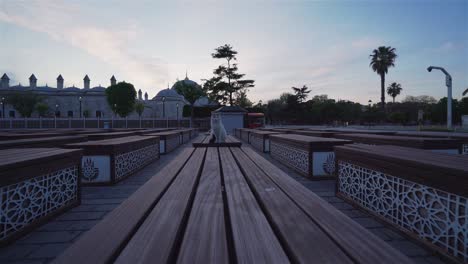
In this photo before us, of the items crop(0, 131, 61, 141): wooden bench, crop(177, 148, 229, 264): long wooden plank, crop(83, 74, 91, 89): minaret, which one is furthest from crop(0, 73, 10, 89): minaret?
crop(177, 148, 229, 264): long wooden plank

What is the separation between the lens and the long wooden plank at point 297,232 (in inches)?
45.0

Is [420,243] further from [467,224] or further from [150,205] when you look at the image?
[150,205]

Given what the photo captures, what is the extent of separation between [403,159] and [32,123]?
162 ft

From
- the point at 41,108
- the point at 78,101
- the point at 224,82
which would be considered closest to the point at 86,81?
the point at 78,101

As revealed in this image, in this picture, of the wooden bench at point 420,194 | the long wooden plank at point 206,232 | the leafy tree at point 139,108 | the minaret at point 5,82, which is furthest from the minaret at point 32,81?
the wooden bench at point 420,194

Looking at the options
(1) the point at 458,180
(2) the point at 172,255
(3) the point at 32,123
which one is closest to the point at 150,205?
(2) the point at 172,255

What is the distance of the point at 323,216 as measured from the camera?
163 centimetres

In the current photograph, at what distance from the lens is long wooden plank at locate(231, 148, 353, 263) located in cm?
114

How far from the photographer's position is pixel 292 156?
6.25 metres

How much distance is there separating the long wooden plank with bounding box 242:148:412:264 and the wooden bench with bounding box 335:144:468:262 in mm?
1156

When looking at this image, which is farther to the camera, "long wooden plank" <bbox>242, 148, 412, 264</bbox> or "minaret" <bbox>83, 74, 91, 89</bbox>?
"minaret" <bbox>83, 74, 91, 89</bbox>

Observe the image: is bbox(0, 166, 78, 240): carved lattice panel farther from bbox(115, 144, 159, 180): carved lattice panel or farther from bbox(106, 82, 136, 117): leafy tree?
bbox(106, 82, 136, 117): leafy tree

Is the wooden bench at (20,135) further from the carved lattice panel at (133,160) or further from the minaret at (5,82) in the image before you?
the minaret at (5,82)

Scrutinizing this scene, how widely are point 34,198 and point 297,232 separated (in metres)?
3.09
